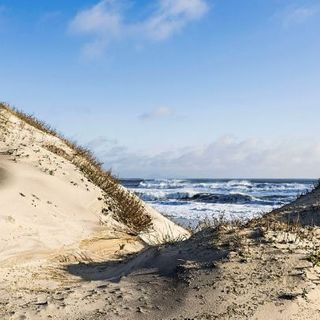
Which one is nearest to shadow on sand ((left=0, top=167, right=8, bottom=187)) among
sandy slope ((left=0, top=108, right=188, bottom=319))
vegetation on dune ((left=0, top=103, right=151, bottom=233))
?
sandy slope ((left=0, top=108, right=188, bottom=319))

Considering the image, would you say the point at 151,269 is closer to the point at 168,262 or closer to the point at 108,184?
the point at 168,262

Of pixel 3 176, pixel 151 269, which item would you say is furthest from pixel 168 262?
pixel 3 176

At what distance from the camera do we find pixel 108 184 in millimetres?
11523

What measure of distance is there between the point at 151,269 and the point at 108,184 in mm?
5955

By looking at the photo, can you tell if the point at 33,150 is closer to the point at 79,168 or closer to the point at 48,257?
the point at 79,168

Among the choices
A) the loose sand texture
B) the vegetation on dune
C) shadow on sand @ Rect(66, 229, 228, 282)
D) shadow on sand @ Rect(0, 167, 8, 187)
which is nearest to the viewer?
the loose sand texture

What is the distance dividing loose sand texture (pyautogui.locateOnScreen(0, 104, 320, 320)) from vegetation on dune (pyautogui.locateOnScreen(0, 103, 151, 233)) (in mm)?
1089

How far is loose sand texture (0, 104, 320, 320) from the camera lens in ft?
15.5

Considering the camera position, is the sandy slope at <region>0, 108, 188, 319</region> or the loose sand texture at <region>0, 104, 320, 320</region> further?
the sandy slope at <region>0, 108, 188, 319</region>

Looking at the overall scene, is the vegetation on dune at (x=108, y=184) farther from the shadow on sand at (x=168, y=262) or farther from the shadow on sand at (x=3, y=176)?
the shadow on sand at (x=168, y=262)

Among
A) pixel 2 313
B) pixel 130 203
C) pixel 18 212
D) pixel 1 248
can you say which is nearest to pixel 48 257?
pixel 1 248

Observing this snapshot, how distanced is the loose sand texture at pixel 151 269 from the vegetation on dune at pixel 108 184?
1.09m

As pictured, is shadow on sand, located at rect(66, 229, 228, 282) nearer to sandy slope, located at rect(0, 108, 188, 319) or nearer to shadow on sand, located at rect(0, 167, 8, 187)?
sandy slope, located at rect(0, 108, 188, 319)

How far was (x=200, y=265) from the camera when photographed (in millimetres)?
5422
